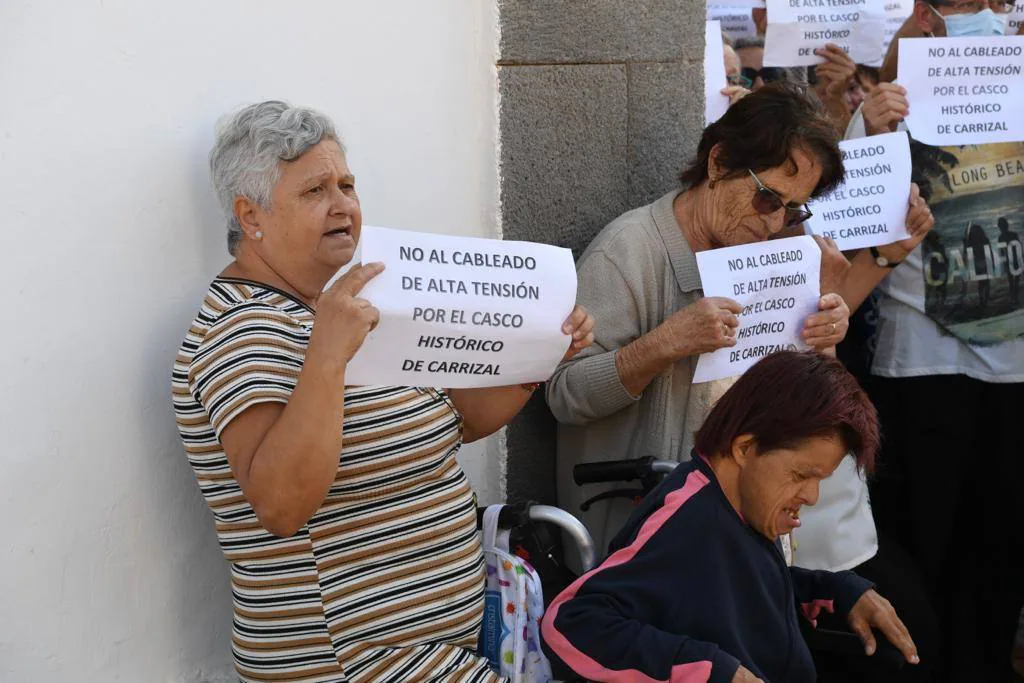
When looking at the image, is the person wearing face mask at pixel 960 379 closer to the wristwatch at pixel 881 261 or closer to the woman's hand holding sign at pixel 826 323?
the wristwatch at pixel 881 261

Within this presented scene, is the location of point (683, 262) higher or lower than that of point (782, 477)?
higher

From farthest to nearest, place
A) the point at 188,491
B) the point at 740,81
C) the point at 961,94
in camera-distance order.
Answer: the point at 740,81 < the point at 961,94 < the point at 188,491

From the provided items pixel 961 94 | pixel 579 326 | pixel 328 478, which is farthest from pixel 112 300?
pixel 961 94

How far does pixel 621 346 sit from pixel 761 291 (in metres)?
0.39

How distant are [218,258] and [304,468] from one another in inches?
29.6

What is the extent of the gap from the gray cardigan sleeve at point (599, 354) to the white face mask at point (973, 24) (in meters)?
1.76

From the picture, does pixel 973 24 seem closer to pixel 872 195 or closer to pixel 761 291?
pixel 872 195

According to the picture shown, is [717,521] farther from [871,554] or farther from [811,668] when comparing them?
[871,554]

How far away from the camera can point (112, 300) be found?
2428 millimetres

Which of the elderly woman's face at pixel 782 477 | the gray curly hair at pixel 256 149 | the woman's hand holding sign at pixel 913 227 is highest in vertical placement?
the gray curly hair at pixel 256 149

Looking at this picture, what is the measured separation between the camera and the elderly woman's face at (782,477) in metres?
2.33

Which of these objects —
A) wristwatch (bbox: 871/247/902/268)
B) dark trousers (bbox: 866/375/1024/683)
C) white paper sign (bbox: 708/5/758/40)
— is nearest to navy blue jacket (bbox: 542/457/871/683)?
wristwatch (bbox: 871/247/902/268)

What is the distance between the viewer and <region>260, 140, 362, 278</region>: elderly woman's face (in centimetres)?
245

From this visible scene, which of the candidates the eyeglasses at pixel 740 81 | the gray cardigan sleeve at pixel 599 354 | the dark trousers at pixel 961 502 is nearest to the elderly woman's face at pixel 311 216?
the gray cardigan sleeve at pixel 599 354
